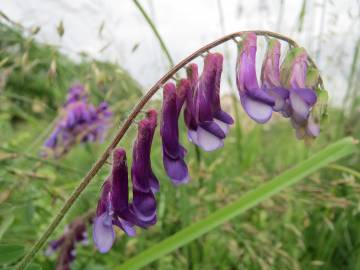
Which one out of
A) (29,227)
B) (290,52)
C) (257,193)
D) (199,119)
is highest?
(290,52)

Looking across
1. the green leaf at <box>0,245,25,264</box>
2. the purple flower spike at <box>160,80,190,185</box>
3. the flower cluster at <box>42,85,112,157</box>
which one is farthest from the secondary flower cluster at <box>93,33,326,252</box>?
the flower cluster at <box>42,85,112,157</box>

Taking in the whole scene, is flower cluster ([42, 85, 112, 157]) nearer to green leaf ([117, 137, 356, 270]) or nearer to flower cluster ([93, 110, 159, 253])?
green leaf ([117, 137, 356, 270])

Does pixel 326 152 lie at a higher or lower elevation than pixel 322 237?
higher

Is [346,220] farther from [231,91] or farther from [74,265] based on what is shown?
[74,265]

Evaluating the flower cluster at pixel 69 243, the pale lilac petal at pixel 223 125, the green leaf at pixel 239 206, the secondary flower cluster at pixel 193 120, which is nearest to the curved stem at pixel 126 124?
the secondary flower cluster at pixel 193 120

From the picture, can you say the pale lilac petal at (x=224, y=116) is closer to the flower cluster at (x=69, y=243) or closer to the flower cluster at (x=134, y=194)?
the flower cluster at (x=134, y=194)

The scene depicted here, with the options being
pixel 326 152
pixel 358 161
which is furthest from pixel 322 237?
pixel 326 152
